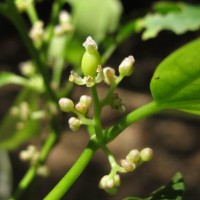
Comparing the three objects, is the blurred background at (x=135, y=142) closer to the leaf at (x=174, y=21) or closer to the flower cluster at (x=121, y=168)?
the leaf at (x=174, y=21)

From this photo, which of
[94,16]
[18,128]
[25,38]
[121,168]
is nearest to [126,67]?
[121,168]

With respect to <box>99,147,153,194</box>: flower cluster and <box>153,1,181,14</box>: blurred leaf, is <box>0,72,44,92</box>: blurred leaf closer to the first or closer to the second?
<box>153,1,181,14</box>: blurred leaf

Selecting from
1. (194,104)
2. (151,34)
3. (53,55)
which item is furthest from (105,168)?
(194,104)

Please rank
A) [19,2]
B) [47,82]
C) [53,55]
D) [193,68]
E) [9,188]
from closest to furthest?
[193,68], [47,82], [19,2], [9,188], [53,55]

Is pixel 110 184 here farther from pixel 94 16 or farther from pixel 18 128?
pixel 94 16

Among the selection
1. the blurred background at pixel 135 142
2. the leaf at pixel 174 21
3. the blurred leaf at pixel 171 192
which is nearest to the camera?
the blurred leaf at pixel 171 192

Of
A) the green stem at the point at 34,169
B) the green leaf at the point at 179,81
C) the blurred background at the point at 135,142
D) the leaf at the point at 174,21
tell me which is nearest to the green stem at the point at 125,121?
the green leaf at the point at 179,81

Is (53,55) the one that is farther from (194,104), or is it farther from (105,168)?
(105,168)
